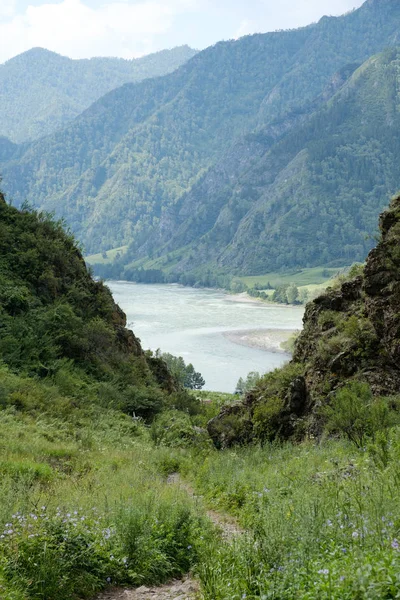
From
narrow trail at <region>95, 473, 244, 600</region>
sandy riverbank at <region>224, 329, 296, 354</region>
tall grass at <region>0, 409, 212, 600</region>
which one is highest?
tall grass at <region>0, 409, 212, 600</region>

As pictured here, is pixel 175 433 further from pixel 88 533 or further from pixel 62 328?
pixel 88 533

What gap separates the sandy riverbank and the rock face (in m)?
72.3

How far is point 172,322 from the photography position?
371 feet

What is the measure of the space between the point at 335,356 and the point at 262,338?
84.7 metres

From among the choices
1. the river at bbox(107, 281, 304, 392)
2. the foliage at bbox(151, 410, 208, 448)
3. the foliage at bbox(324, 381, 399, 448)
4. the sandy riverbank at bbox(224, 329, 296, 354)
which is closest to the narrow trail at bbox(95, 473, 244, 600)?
the foliage at bbox(324, 381, 399, 448)

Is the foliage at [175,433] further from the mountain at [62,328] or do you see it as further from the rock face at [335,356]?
the mountain at [62,328]

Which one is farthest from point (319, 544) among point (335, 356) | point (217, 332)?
point (217, 332)

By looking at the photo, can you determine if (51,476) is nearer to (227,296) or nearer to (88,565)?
(88,565)

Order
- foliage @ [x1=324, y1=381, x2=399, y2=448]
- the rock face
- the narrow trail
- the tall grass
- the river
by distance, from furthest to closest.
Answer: the river < the rock face < foliage @ [x1=324, y1=381, x2=399, y2=448] < the narrow trail < the tall grass

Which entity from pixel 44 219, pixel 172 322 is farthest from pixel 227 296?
pixel 44 219

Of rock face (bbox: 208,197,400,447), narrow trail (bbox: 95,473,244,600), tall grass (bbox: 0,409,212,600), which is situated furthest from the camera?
rock face (bbox: 208,197,400,447)

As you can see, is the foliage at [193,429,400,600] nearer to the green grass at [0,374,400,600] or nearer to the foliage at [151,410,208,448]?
the green grass at [0,374,400,600]

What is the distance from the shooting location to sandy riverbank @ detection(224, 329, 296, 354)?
93631mm

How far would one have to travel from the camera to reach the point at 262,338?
9944 cm
